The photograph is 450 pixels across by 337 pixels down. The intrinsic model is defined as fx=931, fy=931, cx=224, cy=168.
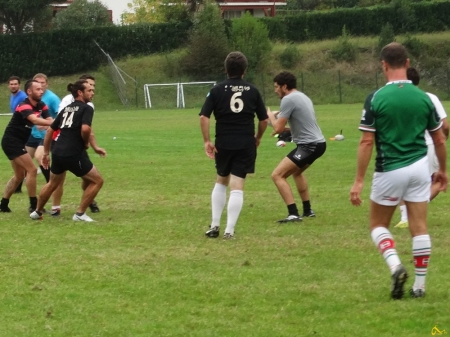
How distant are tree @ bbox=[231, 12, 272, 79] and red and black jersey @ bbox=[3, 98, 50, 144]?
47110 mm

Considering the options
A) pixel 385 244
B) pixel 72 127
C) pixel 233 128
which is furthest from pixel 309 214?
pixel 385 244

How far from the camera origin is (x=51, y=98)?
1540cm

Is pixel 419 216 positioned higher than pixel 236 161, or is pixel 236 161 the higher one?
pixel 419 216

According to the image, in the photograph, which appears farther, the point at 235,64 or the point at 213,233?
the point at 213,233

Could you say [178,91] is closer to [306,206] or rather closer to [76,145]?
[306,206]

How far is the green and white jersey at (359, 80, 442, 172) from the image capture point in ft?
23.0

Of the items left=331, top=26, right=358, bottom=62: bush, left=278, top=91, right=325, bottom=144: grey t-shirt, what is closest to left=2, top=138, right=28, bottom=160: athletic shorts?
left=278, top=91, right=325, bottom=144: grey t-shirt

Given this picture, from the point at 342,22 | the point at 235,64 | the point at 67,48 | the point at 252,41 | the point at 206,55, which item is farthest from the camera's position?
the point at 342,22

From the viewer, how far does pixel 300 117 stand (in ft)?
38.8

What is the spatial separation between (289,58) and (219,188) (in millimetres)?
52653

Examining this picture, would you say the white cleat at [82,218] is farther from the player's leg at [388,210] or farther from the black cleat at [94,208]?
the player's leg at [388,210]

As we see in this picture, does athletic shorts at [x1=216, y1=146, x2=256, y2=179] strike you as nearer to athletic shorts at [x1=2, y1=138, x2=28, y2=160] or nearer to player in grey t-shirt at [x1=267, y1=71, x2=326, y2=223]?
player in grey t-shirt at [x1=267, y1=71, x2=326, y2=223]

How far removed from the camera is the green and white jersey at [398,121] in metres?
7.02

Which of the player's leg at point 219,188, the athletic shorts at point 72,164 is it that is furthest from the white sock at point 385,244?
the athletic shorts at point 72,164
